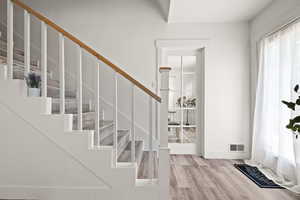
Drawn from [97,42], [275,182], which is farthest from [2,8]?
[275,182]

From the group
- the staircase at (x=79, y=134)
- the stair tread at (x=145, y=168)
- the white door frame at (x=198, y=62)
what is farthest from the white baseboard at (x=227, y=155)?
the staircase at (x=79, y=134)

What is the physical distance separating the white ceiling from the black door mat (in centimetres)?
254

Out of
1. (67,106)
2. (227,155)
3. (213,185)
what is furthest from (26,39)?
(227,155)

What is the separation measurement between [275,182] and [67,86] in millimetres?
3660

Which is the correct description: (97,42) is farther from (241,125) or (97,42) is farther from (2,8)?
→ (241,125)

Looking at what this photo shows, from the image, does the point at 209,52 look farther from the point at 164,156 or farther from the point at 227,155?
the point at 164,156

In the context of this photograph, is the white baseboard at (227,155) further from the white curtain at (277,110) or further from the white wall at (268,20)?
the white wall at (268,20)

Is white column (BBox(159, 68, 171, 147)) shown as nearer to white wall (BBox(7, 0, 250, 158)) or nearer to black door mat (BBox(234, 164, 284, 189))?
black door mat (BBox(234, 164, 284, 189))

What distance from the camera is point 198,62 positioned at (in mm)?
4145

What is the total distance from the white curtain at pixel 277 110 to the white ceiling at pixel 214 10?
0.57 metres

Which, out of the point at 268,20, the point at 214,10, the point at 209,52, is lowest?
the point at 209,52

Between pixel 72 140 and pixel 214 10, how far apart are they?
2.95 meters

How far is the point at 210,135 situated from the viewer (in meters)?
3.96

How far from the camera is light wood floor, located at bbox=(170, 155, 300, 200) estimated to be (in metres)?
2.35
